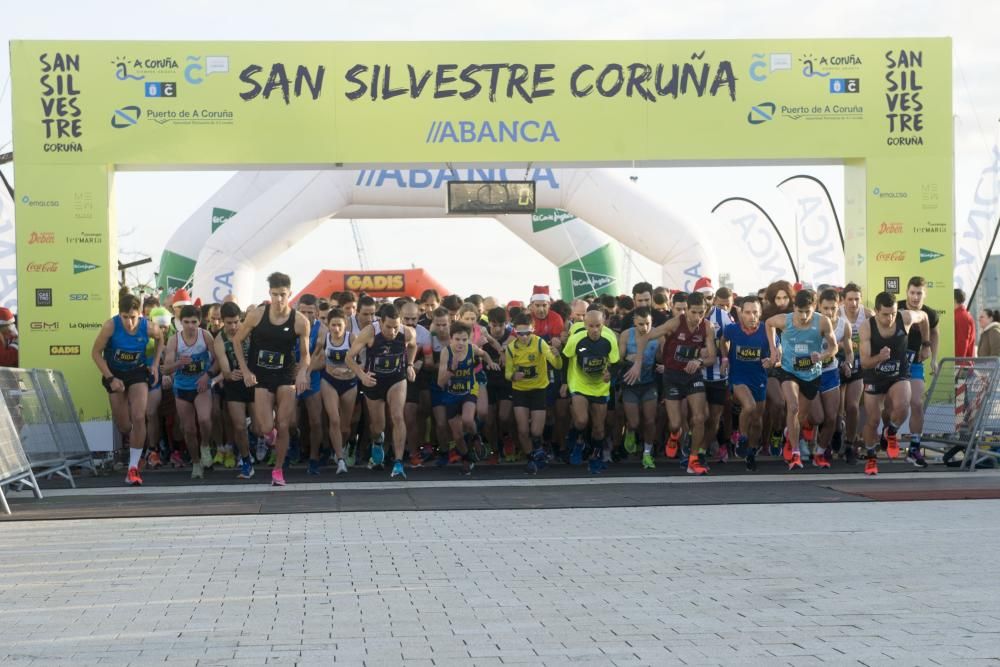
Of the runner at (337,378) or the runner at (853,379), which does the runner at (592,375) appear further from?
the runner at (853,379)

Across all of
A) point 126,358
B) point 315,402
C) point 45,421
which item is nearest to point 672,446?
point 315,402

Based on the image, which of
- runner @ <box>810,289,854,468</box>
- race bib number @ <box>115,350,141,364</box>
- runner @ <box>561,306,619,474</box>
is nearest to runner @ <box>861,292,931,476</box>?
runner @ <box>810,289,854,468</box>

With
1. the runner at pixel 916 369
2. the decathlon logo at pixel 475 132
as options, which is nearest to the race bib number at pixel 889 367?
the runner at pixel 916 369

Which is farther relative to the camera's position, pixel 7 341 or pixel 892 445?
pixel 7 341

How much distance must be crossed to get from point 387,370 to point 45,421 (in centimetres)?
333

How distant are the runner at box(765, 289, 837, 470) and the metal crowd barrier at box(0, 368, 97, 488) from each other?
7014 mm

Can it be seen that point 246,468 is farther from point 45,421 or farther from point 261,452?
point 45,421

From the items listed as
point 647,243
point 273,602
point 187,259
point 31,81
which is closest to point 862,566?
point 273,602

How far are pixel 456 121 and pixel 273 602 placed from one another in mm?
8993

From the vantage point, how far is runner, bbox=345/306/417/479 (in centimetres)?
1273

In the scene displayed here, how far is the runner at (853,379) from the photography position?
13906mm

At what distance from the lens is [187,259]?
2628cm

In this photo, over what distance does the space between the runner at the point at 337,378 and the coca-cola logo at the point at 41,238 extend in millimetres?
3306

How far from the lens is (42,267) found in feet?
46.3
